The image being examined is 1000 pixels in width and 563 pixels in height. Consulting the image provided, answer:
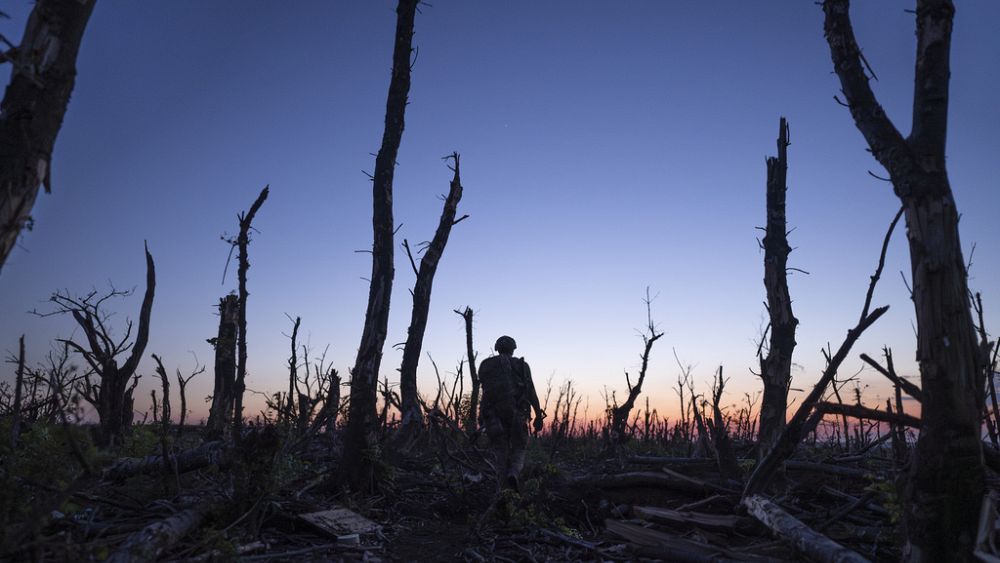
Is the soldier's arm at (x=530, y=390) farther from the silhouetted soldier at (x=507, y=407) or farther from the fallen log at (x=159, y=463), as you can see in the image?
the fallen log at (x=159, y=463)

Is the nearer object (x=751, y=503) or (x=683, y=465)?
(x=751, y=503)

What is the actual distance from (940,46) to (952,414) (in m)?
3.10

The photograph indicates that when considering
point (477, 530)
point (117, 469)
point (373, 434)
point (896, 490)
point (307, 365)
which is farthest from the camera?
point (307, 365)

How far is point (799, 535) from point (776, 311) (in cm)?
670

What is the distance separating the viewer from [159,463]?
26.3 feet

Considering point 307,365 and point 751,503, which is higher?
point 307,365

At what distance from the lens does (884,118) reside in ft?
17.0

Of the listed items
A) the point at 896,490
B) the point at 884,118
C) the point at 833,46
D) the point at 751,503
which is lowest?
the point at 751,503

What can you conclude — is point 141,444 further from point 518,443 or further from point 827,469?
point 827,469

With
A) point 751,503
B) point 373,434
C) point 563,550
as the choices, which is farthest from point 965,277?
point 373,434

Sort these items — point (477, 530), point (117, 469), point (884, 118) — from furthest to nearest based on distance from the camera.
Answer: point (117, 469), point (477, 530), point (884, 118)

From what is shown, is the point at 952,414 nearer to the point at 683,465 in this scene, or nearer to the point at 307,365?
the point at 683,465

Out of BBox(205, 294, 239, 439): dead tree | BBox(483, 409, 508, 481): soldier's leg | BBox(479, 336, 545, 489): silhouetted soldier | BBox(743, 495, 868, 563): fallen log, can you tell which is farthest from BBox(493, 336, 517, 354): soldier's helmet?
BBox(205, 294, 239, 439): dead tree

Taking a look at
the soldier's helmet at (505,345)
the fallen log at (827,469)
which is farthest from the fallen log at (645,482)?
the soldier's helmet at (505,345)
